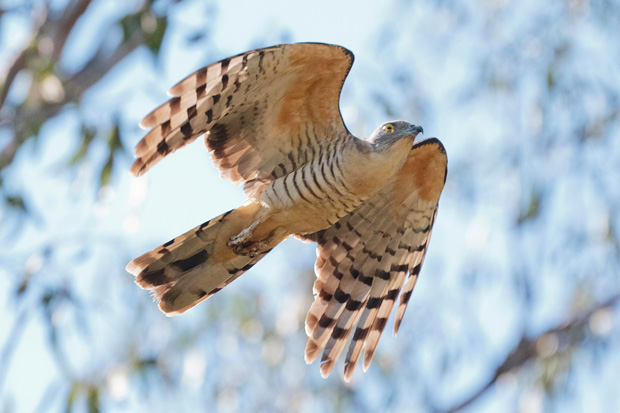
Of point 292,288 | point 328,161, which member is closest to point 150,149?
point 328,161

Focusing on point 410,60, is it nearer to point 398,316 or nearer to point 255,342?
point 255,342

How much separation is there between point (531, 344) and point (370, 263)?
4007mm

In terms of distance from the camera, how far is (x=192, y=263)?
5.08m

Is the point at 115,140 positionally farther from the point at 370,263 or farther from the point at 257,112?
the point at 370,263

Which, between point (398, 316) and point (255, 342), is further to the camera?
point (255, 342)

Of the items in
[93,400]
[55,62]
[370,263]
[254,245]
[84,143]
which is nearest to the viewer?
[254,245]

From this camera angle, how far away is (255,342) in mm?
9391

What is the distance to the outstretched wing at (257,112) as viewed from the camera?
4.64 meters

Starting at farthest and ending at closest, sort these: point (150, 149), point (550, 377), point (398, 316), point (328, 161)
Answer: point (550, 377) < point (398, 316) < point (328, 161) < point (150, 149)

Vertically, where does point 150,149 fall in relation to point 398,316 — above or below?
above

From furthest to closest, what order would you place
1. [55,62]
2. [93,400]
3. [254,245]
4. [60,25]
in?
[60,25] → [55,62] → [93,400] → [254,245]

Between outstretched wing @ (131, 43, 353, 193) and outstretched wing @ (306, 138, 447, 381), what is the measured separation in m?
0.67

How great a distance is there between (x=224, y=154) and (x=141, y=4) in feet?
8.52

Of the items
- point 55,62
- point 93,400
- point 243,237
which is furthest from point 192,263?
point 55,62
